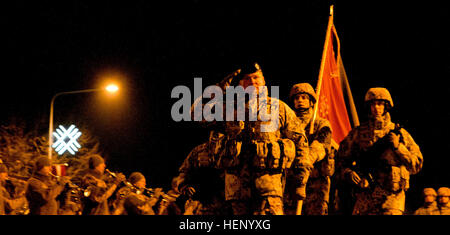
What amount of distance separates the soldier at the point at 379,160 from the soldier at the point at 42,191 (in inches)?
189

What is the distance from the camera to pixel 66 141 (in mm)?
27031

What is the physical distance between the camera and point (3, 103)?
28109 millimetres

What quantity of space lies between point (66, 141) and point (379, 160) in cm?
1674

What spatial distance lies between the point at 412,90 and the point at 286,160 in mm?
16501

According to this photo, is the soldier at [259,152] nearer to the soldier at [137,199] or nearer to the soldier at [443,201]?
the soldier at [137,199]

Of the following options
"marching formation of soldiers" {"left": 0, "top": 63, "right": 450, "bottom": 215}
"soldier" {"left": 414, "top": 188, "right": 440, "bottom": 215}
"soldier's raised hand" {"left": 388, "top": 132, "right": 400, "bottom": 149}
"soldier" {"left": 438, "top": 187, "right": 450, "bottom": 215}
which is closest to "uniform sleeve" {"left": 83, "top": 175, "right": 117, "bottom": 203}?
"marching formation of soldiers" {"left": 0, "top": 63, "right": 450, "bottom": 215}

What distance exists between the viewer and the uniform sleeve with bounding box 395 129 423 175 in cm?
1220

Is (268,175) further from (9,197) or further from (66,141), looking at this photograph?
(66,141)

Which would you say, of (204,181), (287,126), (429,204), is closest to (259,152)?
(287,126)

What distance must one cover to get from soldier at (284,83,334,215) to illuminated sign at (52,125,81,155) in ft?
43.7
